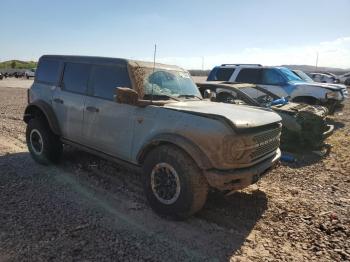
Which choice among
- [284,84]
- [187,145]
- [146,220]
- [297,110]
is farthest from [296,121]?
[146,220]

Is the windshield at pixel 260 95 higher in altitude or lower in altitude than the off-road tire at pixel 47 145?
higher

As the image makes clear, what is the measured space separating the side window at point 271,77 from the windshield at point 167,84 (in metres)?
6.64

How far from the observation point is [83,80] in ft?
18.2

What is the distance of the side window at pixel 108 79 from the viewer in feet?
16.2

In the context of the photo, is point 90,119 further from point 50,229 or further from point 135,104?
point 50,229

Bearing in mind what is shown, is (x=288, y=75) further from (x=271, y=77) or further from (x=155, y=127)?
(x=155, y=127)

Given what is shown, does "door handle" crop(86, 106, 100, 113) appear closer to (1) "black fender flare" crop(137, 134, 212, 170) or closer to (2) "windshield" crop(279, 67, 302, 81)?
(1) "black fender flare" crop(137, 134, 212, 170)

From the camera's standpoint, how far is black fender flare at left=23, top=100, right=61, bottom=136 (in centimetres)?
594

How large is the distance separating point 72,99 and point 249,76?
308 inches

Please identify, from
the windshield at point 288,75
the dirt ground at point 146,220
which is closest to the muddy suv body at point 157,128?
the dirt ground at point 146,220

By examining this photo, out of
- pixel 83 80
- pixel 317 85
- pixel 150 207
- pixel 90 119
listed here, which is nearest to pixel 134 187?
pixel 150 207

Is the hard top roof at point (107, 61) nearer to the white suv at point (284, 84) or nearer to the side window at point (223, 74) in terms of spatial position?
the white suv at point (284, 84)

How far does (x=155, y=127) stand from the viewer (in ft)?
14.2

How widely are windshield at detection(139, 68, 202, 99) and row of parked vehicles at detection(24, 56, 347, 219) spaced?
0.7 inches
